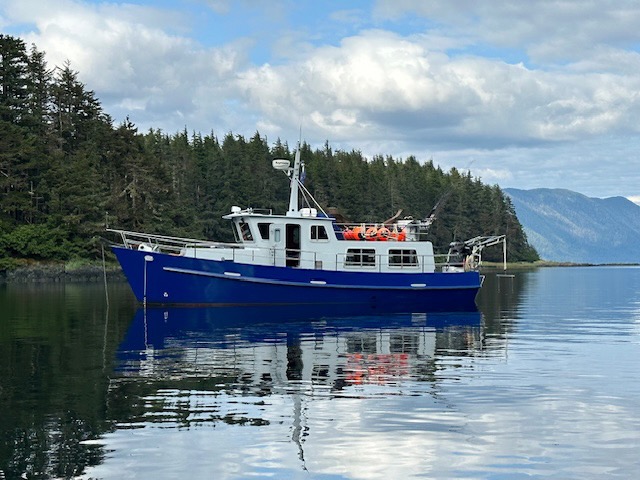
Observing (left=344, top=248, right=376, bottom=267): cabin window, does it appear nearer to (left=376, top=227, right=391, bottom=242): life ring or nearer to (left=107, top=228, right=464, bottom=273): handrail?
(left=107, top=228, right=464, bottom=273): handrail

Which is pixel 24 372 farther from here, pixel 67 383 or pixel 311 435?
pixel 311 435

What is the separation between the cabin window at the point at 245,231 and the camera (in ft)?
118

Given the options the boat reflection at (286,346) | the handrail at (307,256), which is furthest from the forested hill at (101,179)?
the boat reflection at (286,346)

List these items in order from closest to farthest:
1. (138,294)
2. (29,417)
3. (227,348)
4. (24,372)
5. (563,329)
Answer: (29,417) → (24,372) → (227,348) → (563,329) → (138,294)

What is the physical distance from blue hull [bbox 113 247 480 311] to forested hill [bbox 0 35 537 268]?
→ 1421 inches

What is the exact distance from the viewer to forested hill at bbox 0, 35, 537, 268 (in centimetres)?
7175

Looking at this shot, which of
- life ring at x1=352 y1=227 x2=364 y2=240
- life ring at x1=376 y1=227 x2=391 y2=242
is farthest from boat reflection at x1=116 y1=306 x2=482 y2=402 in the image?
life ring at x1=376 y1=227 x2=391 y2=242

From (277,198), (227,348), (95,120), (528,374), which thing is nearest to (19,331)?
(227,348)

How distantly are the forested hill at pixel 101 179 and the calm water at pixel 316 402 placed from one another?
46.0 meters

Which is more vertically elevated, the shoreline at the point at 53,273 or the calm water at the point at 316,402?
the shoreline at the point at 53,273

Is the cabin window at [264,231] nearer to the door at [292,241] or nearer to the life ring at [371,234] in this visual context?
the door at [292,241]

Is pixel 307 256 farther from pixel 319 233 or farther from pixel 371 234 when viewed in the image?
pixel 371 234

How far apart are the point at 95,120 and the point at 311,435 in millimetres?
82467

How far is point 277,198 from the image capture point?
380 feet
